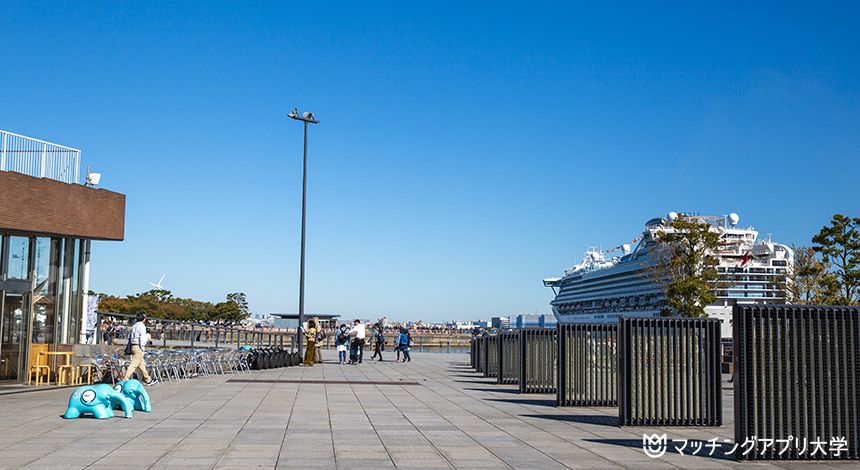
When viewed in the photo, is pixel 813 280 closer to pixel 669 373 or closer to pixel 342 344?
pixel 342 344

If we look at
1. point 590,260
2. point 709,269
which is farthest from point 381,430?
point 590,260

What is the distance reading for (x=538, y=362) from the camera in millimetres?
18875

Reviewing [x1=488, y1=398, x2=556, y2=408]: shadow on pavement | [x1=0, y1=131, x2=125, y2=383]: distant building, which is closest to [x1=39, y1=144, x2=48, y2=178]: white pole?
[x1=0, y1=131, x2=125, y2=383]: distant building

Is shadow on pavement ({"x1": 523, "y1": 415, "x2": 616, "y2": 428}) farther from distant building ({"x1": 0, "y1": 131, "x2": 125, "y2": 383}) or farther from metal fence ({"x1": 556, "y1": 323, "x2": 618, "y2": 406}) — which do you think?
distant building ({"x1": 0, "y1": 131, "x2": 125, "y2": 383})

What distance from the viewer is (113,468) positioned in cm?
832

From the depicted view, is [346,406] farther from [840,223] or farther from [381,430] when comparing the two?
[840,223]

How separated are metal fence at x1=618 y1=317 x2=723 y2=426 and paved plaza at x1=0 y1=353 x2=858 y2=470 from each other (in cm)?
38

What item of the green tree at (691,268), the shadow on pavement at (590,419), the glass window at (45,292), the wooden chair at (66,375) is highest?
the green tree at (691,268)

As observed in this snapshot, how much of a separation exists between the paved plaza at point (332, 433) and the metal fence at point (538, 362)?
27.2 inches

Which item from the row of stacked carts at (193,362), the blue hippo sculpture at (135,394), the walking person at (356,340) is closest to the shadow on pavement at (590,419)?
the blue hippo sculpture at (135,394)

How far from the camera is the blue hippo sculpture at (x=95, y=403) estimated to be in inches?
487

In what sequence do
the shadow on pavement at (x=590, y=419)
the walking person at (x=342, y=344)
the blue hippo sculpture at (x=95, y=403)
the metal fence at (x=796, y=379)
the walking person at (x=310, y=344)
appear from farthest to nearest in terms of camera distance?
the walking person at (x=342, y=344) < the walking person at (x=310, y=344) < the shadow on pavement at (x=590, y=419) < the blue hippo sculpture at (x=95, y=403) < the metal fence at (x=796, y=379)

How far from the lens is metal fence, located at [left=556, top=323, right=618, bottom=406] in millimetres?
15461

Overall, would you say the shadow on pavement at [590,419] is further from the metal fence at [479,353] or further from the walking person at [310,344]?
the walking person at [310,344]
